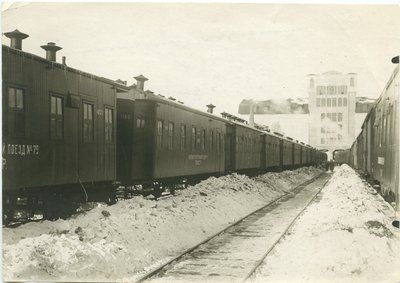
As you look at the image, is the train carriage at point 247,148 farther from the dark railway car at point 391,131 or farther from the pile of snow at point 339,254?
the pile of snow at point 339,254

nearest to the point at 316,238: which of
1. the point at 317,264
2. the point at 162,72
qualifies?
the point at 317,264

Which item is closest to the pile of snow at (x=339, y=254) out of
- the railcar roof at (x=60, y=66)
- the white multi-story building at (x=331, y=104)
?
the white multi-story building at (x=331, y=104)

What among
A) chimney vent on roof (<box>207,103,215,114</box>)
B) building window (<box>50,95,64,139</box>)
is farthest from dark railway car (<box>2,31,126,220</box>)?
chimney vent on roof (<box>207,103,215,114</box>)

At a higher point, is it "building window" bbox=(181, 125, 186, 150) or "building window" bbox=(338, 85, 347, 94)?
"building window" bbox=(338, 85, 347, 94)

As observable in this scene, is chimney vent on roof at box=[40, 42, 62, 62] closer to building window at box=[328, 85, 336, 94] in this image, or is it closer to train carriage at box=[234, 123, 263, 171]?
building window at box=[328, 85, 336, 94]

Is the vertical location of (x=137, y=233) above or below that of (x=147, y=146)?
below

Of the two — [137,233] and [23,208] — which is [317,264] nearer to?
[137,233]

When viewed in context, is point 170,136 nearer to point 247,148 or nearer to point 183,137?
point 183,137
